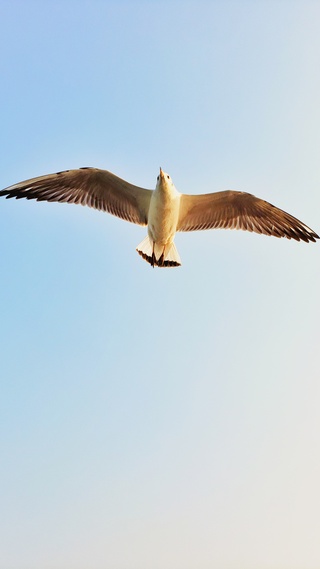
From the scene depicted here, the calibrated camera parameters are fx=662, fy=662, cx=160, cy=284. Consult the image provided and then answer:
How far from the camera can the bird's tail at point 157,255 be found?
9.79m

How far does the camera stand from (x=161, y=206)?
9281mm

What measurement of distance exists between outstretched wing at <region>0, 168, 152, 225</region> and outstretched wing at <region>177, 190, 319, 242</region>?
0.69 meters

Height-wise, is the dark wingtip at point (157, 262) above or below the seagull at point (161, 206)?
below

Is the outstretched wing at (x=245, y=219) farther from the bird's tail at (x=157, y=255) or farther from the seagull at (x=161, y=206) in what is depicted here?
the bird's tail at (x=157, y=255)

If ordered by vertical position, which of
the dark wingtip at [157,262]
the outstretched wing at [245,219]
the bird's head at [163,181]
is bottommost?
the dark wingtip at [157,262]

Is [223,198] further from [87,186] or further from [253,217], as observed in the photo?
[87,186]

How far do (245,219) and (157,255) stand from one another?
151 cm

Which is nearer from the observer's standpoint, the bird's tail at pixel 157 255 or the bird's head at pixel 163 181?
the bird's head at pixel 163 181

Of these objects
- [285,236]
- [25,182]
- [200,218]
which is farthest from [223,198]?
[25,182]

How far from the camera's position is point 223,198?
9844 mm

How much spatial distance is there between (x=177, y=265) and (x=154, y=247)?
0.43 metres

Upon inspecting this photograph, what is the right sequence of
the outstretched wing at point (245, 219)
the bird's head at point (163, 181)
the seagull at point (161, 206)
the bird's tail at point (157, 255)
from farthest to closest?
the outstretched wing at point (245, 219) → the bird's tail at point (157, 255) → the seagull at point (161, 206) → the bird's head at point (163, 181)

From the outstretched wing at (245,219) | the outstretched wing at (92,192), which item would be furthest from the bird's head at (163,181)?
the outstretched wing at (245,219)

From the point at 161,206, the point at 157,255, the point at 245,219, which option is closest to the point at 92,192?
the point at 161,206
